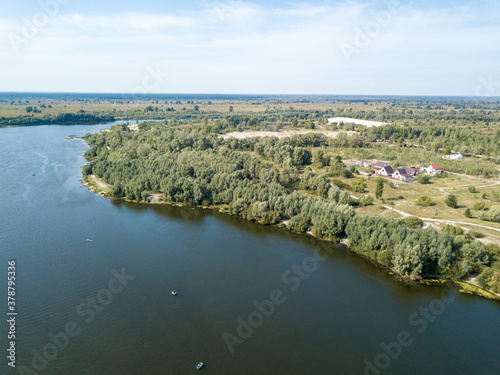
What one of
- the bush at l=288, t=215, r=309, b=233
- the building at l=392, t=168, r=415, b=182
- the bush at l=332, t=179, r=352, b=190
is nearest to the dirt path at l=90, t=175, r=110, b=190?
the bush at l=288, t=215, r=309, b=233

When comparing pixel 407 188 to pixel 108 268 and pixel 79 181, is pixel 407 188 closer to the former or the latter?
pixel 108 268

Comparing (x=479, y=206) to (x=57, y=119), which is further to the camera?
(x=57, y=119)

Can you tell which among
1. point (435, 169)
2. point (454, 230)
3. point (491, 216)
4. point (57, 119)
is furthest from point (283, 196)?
point (57, 119)

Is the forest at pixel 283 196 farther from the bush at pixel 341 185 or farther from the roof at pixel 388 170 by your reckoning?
the roof at pixel 388 170

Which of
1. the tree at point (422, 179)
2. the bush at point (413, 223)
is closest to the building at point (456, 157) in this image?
the tree at point (422, 179)

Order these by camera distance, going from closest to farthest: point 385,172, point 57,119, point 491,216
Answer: point 491,216 → point 385,172 → point 57,119

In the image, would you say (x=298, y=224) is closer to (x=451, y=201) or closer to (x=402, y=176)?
(x=451, y=201)
